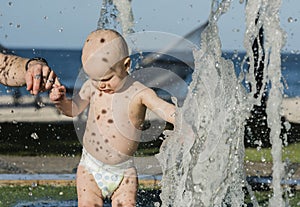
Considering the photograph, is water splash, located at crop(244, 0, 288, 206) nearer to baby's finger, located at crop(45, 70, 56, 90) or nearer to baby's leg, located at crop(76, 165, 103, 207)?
baby's leg, located at crop(76, 165, 103, 207)

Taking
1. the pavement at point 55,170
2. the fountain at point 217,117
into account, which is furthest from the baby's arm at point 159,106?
the pavement at point 55,170

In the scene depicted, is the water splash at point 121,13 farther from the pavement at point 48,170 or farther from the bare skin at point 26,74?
the bare skin at point 26,74

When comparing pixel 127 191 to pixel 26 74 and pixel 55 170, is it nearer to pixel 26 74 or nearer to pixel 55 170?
pixel 26 74

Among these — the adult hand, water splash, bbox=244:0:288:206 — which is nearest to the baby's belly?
water splash, bbox=244:0:288:206

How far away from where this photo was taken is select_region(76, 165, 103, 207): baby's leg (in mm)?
4328

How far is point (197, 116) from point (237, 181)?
109cm

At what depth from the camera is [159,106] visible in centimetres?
413

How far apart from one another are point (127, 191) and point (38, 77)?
→ 5.68ft

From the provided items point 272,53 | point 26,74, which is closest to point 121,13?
point 272,53

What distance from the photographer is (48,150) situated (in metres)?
11.6

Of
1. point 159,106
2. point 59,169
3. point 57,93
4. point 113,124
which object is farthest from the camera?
point 59,169

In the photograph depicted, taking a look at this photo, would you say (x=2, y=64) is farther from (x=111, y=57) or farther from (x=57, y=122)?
(x=57, y=122)

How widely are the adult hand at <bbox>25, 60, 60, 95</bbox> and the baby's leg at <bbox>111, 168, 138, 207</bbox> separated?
1653 millimetres

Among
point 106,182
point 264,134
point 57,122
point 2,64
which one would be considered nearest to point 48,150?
point 264,134
